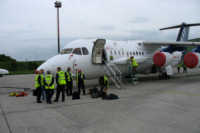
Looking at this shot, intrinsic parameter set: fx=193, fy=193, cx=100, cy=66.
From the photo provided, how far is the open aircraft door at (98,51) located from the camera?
44.3 feet

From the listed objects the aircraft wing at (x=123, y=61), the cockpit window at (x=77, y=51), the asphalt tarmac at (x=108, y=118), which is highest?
the cockpit window at (x=77, y=51)

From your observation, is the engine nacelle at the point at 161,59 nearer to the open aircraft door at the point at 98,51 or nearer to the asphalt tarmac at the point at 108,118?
the open aircraft door at the point at 98,51

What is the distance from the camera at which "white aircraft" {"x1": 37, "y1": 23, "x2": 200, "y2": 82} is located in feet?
41.2

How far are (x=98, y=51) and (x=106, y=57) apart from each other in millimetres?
903

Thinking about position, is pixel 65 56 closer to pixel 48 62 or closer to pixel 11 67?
pixel 48 62

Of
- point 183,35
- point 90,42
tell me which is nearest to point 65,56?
point 90,42

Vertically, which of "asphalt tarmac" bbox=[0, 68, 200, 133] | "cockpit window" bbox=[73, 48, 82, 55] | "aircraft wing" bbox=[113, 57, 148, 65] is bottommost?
"asphalt tarmac" bbox=[0, 68, 200, 133]

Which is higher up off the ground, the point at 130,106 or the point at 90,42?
the point at 90,42

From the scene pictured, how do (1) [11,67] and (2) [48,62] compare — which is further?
(1) [11,67]

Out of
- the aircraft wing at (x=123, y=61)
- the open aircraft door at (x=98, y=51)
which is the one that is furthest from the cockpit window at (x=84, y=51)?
the aircraft wing at (x=123, y=61)

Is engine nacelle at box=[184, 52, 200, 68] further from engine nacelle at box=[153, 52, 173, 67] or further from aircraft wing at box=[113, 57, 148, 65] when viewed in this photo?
aircraft wing at box=[113, 57, 148, 65]

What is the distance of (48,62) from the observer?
39.5 ft

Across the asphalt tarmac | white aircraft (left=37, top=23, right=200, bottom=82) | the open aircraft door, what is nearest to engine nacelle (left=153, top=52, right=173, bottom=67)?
white aircraft (left=37, top=23, right=200, bottom=82)

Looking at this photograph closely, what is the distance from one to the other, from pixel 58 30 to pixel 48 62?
1871 centimetres
